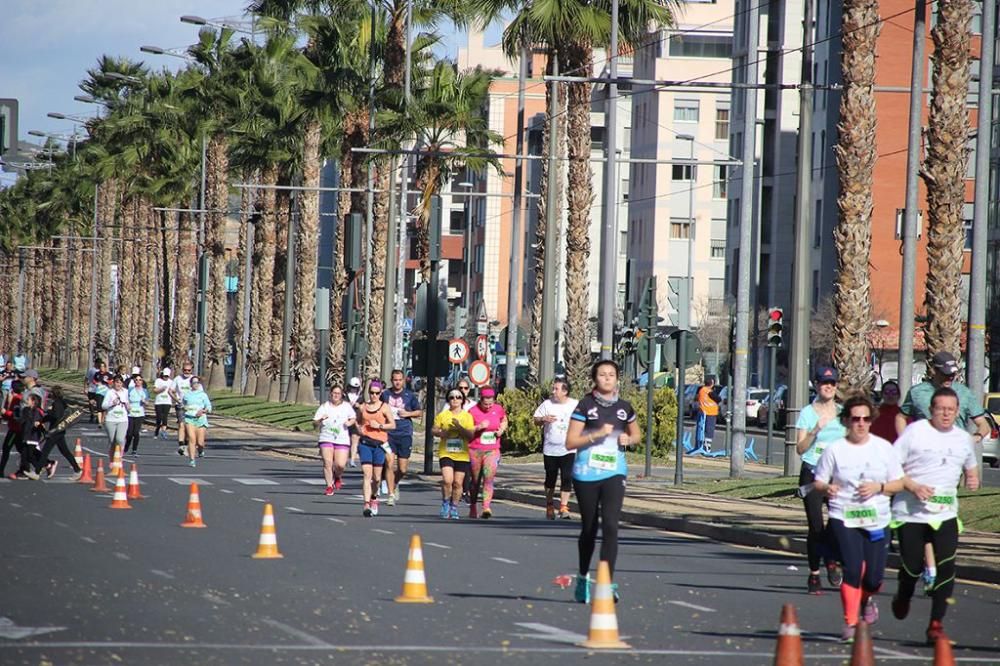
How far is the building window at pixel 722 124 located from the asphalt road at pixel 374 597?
85.6 m

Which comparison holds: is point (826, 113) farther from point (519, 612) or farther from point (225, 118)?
point (519, 612)

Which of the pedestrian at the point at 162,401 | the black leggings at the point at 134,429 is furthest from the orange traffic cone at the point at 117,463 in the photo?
the pedestrian at the point at 162,401

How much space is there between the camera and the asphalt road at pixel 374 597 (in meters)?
11.5

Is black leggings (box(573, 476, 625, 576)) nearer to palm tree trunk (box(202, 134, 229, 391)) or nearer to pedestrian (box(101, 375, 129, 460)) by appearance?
pedestrian (box(101, 375, 129, 460))

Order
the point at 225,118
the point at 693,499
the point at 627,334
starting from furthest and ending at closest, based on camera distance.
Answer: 1. the point at 225,118
2. the point at 627,334
3. the point at 693,499

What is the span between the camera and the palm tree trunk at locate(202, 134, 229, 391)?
71.8 metres

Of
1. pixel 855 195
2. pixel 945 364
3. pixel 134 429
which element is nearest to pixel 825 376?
pixel 945 364

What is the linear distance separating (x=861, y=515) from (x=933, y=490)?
488mm

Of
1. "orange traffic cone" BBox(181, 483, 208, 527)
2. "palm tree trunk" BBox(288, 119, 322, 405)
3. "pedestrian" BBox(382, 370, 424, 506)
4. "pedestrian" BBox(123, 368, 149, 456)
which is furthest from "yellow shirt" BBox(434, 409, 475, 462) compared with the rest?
"palm tree trunk" BBox(288, 119, 322, 405)

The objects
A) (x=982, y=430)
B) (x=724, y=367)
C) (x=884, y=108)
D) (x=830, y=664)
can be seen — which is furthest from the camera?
(x=724, y=367)

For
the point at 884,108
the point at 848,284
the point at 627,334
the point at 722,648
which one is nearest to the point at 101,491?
the point at 848,284

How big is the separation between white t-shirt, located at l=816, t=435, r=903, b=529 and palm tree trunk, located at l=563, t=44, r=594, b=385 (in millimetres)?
25163

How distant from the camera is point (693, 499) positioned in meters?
27.3

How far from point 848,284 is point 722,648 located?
16140 mm
